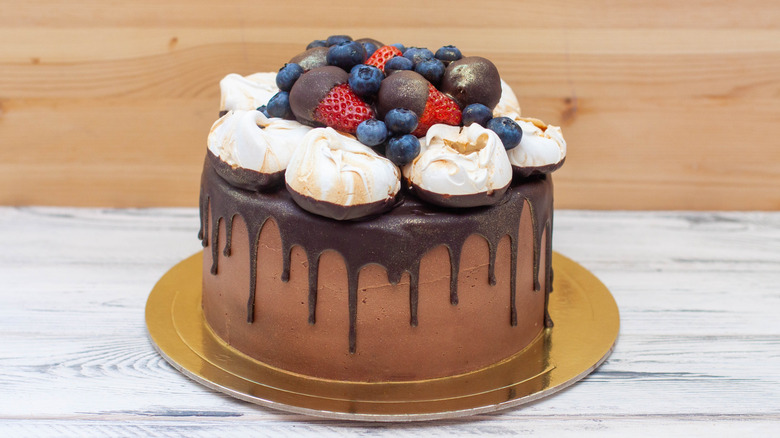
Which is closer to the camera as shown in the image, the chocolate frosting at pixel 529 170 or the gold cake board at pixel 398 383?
the gold cake board at pixel 398 383

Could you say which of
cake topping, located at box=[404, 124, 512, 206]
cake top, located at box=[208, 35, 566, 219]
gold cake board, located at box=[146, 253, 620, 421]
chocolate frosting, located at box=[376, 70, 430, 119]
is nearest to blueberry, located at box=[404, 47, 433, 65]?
cake top, located at box=[208, 35, 566, 219]

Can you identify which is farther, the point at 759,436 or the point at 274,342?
the point at 274,342

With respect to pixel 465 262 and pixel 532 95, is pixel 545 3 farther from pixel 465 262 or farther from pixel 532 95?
pixel 465 262

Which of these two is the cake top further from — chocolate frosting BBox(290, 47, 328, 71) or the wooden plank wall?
the wooden plank wall

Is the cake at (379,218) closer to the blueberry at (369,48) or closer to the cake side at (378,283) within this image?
the cake side at (378,283)

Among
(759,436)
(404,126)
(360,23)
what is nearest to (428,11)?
(360,23)

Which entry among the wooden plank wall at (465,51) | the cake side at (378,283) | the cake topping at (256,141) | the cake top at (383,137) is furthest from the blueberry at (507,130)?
the wooden plank wall at (465,51)
